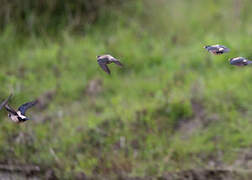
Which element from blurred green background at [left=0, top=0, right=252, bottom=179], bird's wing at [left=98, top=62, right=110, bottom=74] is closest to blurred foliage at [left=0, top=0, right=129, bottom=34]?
blurred green background at [left=0, top=0, right=252, bottom=179]

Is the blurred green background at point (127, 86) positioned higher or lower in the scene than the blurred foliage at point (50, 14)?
lower

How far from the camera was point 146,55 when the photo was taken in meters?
4.26

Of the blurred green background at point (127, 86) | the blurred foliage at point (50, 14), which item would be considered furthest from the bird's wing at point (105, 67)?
the blurred foliage at point (50, 14)

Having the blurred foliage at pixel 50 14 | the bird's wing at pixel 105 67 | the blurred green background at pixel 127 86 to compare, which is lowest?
the bird's wing at pixel 105 67

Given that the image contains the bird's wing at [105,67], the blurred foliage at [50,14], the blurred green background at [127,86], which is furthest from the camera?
the blurred foliage at [50,14]

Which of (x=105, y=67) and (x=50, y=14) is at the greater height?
(x=50, y=14)

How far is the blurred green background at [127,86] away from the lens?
298cm

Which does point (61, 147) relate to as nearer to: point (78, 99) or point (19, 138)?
point (19, 138)

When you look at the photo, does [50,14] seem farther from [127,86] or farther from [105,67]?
[105,67]

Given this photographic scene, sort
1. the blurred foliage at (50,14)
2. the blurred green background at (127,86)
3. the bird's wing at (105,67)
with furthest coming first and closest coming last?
the blurred foliage at (50,14), the blurred green background at (127,86), the bird's wing at (105,67)

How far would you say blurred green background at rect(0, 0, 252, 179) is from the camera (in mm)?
2977

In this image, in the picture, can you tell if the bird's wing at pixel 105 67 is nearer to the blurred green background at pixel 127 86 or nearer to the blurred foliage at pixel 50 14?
the blurred green background at pixel 127 86

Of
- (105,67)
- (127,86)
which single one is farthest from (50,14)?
(105,67)

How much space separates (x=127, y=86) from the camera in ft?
12.6
